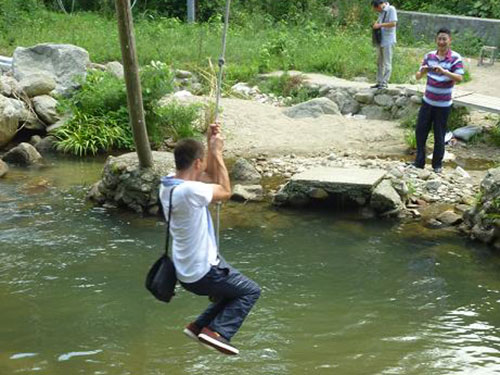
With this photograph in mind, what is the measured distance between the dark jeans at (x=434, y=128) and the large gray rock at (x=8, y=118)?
657cm

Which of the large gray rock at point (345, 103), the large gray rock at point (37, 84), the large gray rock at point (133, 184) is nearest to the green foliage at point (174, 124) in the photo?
the large gray rock at point (133, 184)

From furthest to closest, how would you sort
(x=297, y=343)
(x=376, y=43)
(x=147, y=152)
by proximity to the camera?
(x=376, y=43) → (x=147, y=152) → (x=297, y=343)

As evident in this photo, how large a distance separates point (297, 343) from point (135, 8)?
19858 millimetres

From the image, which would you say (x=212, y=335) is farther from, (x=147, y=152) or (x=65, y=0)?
(x=65, y=0)

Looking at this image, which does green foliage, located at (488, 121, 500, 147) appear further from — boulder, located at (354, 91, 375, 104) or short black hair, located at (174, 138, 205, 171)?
short black hair, located at (174, 138, 205, 171)

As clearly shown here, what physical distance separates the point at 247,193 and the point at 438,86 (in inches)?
114

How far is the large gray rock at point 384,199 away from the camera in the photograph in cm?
979

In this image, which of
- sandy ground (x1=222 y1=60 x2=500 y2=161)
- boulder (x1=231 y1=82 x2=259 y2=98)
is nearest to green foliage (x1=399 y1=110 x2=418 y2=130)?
sandy ground (x1=222 y1=60 x2=500 y2=161)

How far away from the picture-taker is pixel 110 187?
33.6 feet

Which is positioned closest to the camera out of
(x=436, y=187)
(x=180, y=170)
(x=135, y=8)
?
(x=180, y=170)

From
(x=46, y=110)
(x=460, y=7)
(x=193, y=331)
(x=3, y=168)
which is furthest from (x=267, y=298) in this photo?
(x=460, y=7)

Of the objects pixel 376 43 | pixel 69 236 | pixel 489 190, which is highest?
pixel 376 43

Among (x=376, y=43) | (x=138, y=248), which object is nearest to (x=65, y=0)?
(x=376, y=43)

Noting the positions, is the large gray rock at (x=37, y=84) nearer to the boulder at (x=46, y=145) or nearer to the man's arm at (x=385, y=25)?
the boulder at (x=46, y=145)
